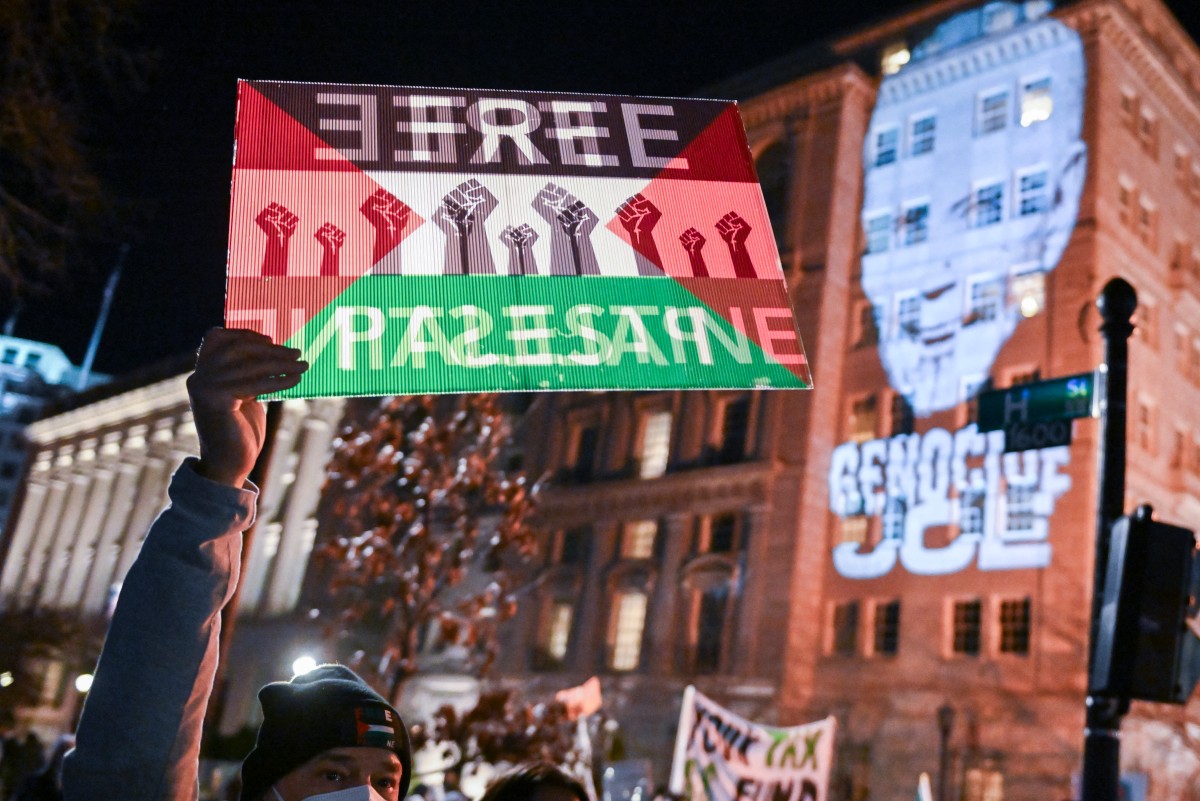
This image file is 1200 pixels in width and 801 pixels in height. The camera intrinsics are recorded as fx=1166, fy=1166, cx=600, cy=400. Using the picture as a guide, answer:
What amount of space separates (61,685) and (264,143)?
250ft

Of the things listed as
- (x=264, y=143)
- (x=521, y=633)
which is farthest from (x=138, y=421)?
(x=264, y=143)

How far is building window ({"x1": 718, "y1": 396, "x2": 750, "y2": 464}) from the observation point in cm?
3762

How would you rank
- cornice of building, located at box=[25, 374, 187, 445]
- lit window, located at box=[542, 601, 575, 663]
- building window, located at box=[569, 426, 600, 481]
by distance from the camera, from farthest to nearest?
cornice of building, located at box=[25, 374, 187, 445]
building window, located at box=[569, 426, 600, 481]
lit window, located at box=[542, 601, 575, 663]

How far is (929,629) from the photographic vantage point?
30.7m

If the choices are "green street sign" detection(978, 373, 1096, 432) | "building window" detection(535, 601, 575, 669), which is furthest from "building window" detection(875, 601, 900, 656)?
"green street sign" detection(978, 373, 1096, 432)

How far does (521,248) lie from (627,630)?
119ft

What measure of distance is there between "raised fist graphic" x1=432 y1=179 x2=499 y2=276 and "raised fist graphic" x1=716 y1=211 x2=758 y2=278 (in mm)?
626

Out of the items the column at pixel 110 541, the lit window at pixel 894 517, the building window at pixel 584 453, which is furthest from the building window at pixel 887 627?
the column at pixel 110 541

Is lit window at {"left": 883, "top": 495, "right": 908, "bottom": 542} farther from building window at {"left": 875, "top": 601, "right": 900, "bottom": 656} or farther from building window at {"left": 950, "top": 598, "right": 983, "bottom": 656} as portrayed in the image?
building window at {"left": 950, "top": 598, "right": 983, "bottom": 656}

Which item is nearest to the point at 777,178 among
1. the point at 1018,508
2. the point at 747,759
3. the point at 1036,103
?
the point at 1036,103

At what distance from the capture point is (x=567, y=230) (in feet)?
10.3

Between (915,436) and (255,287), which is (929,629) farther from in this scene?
(255,287)

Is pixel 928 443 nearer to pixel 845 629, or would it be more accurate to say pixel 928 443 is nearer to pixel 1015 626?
pixel 1015 626

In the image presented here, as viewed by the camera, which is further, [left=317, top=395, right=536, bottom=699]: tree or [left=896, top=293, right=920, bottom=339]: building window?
[left=896, top=293, right=920, bottom=339]: building window
